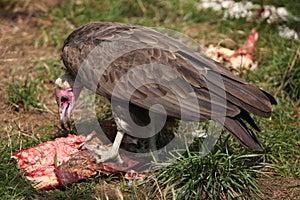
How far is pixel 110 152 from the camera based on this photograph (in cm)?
483

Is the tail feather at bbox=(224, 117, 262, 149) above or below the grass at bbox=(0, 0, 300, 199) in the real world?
above

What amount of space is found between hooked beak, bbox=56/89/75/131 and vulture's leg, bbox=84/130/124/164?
1.26ft

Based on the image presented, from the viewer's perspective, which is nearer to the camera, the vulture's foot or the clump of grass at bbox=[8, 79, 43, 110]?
the vulture's foot

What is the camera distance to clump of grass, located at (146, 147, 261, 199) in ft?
13.8

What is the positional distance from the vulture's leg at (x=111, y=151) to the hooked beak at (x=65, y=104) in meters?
0.39

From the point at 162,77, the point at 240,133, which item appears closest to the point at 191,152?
the point at 240,133

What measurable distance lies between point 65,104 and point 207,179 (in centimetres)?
158

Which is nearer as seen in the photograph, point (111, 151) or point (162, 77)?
point (162, 77)

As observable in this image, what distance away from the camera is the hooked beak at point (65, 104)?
16.9 ft

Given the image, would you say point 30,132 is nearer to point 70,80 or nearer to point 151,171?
point 70,80

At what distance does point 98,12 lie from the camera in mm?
7301

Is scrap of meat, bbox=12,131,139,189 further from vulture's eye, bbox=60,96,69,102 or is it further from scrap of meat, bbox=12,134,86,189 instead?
vulture's eye, bbox=60,96,69,102

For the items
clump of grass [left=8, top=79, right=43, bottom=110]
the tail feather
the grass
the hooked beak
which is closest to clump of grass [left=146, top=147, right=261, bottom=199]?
the grass

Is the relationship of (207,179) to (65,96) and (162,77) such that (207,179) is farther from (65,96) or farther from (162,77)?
(65,96)
